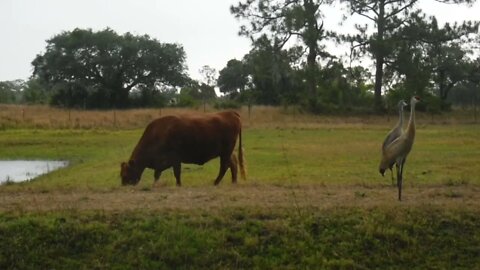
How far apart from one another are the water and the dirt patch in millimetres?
9380

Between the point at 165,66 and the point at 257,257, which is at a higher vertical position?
the point at 165,66

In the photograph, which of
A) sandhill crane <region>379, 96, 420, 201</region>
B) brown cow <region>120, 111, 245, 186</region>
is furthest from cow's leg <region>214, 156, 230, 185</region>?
sandhill crane <region>379, 96, 420, 201</region>

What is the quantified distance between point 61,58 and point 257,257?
62.9 meters

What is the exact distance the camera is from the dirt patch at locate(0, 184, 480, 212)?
10.8 metres

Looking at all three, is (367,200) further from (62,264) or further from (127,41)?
(127,41)

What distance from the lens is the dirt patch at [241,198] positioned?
10.8 metres

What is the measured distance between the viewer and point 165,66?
239ft

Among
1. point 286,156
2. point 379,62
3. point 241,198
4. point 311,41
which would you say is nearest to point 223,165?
point 241,198

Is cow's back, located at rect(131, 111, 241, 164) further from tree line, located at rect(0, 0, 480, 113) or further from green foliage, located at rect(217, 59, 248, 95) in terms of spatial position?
green foliage, located at rect(217, 59, 248, 95)

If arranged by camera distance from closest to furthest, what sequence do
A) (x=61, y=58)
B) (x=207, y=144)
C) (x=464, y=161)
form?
1. (x=207, y=144)
2. (x=464, y=161)
3. (x=61, y=58)

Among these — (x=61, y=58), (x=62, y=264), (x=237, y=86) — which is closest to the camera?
(x=62, y=264)

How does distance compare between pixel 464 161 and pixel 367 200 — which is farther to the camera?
pixel 464 161

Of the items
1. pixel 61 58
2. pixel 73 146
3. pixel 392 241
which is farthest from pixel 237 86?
pixel 392 241

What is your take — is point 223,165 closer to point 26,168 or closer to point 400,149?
point 400,149
